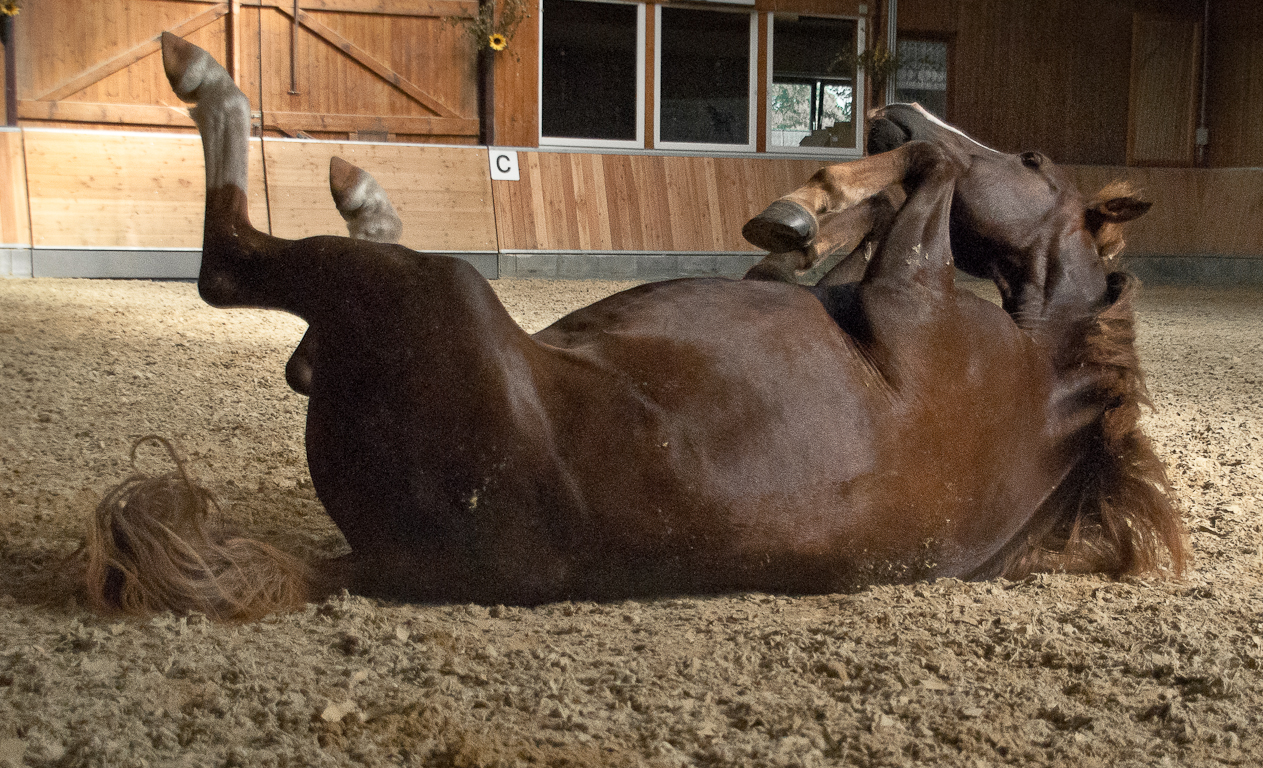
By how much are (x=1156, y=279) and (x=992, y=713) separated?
1187 cm

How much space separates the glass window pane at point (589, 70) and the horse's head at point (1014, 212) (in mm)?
9182

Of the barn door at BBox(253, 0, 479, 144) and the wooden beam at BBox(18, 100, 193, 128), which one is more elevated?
the barn door at BBox(253, 0, 479, 144)

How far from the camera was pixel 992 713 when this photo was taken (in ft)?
5.34

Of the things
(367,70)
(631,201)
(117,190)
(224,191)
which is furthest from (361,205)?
(367,70)

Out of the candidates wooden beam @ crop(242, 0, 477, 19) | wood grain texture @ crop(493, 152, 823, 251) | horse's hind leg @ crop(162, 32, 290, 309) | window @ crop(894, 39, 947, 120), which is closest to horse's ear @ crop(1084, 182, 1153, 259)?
horse's hind leg @ crop(162, 32, 290, 309)

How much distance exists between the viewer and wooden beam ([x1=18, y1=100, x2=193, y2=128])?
987cm

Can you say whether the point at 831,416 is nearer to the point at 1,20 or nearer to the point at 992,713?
the point at 992,713

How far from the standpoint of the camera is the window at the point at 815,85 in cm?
1209

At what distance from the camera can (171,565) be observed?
1.90 meters

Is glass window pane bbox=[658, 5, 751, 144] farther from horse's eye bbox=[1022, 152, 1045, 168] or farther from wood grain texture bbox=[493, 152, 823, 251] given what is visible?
horse's eye bbox=[1022, 152, 1045, 168]

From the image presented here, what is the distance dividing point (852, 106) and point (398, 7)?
16.9 ft

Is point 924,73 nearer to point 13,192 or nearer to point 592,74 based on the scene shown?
point 592,74

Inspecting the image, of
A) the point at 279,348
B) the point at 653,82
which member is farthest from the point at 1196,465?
the point at 653,82

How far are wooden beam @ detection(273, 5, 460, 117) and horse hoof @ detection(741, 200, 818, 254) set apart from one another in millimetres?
9498
